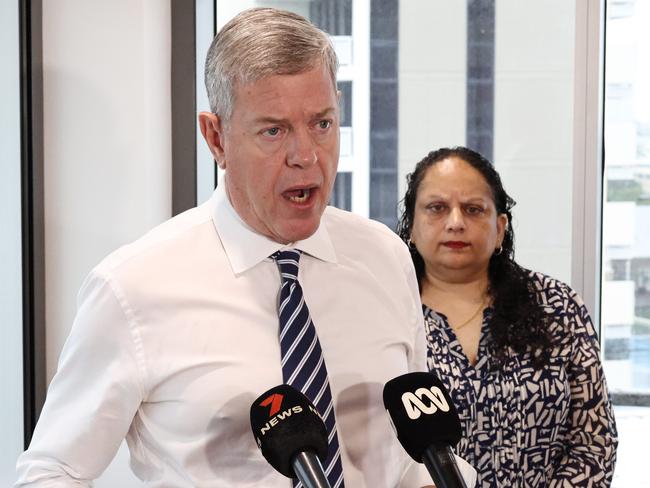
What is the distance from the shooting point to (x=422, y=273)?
2221 millimetres

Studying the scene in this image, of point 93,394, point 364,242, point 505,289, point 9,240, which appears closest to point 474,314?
point 505,289

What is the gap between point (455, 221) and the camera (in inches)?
84.4

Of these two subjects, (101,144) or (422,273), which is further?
(101,144)

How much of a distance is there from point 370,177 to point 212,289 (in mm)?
1734

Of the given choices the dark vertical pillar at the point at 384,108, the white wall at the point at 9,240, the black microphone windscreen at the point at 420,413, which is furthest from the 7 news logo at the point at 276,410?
the dark vertical pillar at the point at 384,108

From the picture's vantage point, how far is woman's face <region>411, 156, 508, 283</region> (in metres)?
2.15

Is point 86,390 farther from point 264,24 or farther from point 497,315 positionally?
point 497,315

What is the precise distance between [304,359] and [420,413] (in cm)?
28

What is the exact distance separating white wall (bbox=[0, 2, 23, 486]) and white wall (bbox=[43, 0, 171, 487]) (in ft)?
0.39

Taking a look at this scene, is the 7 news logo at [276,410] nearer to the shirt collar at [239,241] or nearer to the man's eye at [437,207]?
the shirt collar at [239,241]

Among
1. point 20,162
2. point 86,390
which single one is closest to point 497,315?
point 86,390

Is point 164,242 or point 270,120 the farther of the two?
point 164,242

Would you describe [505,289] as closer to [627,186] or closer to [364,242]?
[364,242]

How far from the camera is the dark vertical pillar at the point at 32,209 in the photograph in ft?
7.95
